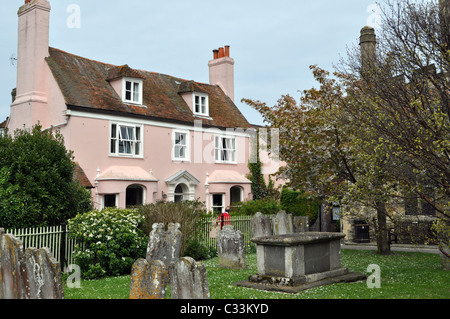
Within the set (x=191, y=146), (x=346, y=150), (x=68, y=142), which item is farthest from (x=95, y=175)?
(x=346, y=150)

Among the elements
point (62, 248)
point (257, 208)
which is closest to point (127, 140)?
point (257, 208)

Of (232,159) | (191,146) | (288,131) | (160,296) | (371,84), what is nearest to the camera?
(160,296)

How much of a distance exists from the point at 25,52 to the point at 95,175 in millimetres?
7571

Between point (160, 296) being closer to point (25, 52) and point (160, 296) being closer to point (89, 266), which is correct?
point (89, 266)

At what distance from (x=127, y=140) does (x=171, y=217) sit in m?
10.6

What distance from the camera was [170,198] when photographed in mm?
25828

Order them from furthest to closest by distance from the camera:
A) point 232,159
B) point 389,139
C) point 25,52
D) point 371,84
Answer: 1. point 232,159
2. point 25,52
3. point 371,84
4. point 389,139

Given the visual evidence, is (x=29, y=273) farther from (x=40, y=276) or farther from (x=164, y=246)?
(x=164, y=246)

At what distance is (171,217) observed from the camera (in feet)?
49.4

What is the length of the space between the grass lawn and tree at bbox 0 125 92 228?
9.80 ft

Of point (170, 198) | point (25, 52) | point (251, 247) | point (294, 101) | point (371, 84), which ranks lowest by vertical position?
point (251, 247)

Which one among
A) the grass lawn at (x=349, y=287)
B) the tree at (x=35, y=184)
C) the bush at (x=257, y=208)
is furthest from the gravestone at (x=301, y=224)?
the tree at (x=35, y=184)

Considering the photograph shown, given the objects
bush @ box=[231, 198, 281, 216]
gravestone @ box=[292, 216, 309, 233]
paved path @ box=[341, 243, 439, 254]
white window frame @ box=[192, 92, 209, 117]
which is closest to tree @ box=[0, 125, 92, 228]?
gravestone @ box=[292, 216, 309, 233]

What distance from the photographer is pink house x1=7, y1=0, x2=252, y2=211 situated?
22.9 meters
